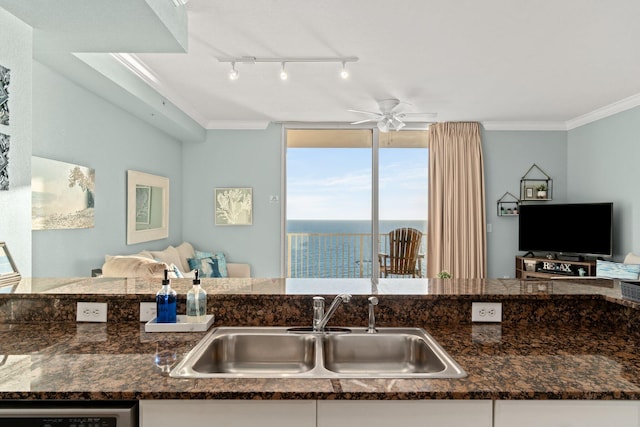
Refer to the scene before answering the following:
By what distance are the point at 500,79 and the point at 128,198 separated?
3.76 m

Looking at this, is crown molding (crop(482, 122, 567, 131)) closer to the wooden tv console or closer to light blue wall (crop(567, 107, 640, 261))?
light blue wall (crop(567, 107, 640, 261))

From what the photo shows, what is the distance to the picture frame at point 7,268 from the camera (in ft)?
5.96

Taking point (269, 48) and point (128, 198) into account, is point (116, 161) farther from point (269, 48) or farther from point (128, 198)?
point (269, 48)

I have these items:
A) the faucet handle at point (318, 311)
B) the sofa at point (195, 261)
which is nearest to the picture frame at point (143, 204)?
the sofa at point (195, 261)

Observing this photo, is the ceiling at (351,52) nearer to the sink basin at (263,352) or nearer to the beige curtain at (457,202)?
the beige curtain at (457,202)

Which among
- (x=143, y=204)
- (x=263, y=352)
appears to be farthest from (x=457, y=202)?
(x=263, y=352)

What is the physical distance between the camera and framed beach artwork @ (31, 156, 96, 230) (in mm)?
2766

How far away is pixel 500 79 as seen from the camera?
3.84 m

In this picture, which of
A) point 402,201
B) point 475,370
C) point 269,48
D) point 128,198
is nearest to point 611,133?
A: point 402,201

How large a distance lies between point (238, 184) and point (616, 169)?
15.5 feet

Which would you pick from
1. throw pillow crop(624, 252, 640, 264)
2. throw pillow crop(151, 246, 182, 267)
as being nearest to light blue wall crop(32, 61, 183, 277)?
throw pillow crop(151, 246, 182, 267)

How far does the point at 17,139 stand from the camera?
2053mm

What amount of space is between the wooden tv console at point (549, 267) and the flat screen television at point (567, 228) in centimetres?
15

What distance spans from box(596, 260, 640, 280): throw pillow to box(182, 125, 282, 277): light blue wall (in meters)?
3.93
